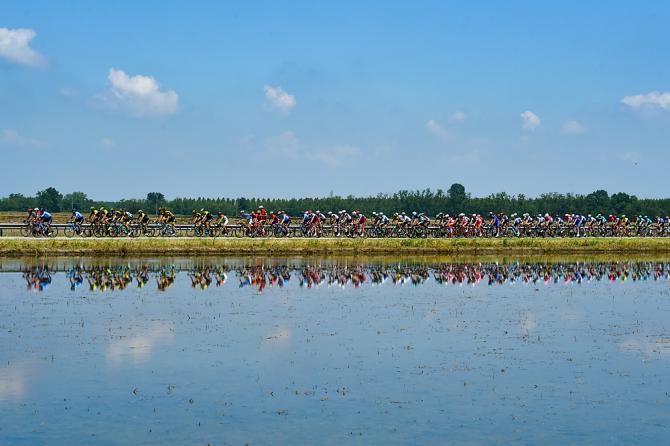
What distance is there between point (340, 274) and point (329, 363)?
82.1 feet

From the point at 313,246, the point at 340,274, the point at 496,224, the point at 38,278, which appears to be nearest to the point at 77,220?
the point at 313,246

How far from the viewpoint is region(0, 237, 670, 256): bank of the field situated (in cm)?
6103

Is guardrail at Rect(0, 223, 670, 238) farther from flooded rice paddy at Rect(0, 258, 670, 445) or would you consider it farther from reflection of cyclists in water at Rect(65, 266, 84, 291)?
flooded rice paddy at Rect(0, 258, 670, 445)

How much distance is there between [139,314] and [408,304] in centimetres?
1031

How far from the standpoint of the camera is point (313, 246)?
66.8 meters

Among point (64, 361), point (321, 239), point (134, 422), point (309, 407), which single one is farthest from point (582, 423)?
point (321, 239)

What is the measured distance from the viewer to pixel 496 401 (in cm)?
2039

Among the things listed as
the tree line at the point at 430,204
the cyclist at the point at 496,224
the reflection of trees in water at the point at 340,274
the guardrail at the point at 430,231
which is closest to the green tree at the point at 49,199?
the tree line at the point at 430,204

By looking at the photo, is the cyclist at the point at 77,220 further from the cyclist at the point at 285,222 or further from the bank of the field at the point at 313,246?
the cyclist at the point at 285,222

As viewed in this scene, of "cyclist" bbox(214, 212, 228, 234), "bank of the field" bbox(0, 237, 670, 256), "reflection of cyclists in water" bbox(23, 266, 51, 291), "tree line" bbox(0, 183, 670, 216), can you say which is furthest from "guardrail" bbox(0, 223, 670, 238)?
"tree line" bbox(0, 183, 670, 216)

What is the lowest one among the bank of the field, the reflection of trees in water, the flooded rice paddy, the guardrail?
the flooded rice paddy

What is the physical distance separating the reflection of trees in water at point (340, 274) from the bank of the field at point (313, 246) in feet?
31.3

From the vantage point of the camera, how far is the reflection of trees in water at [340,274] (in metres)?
43.6

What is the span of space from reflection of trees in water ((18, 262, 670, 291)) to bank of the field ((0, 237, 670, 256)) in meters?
9.56
